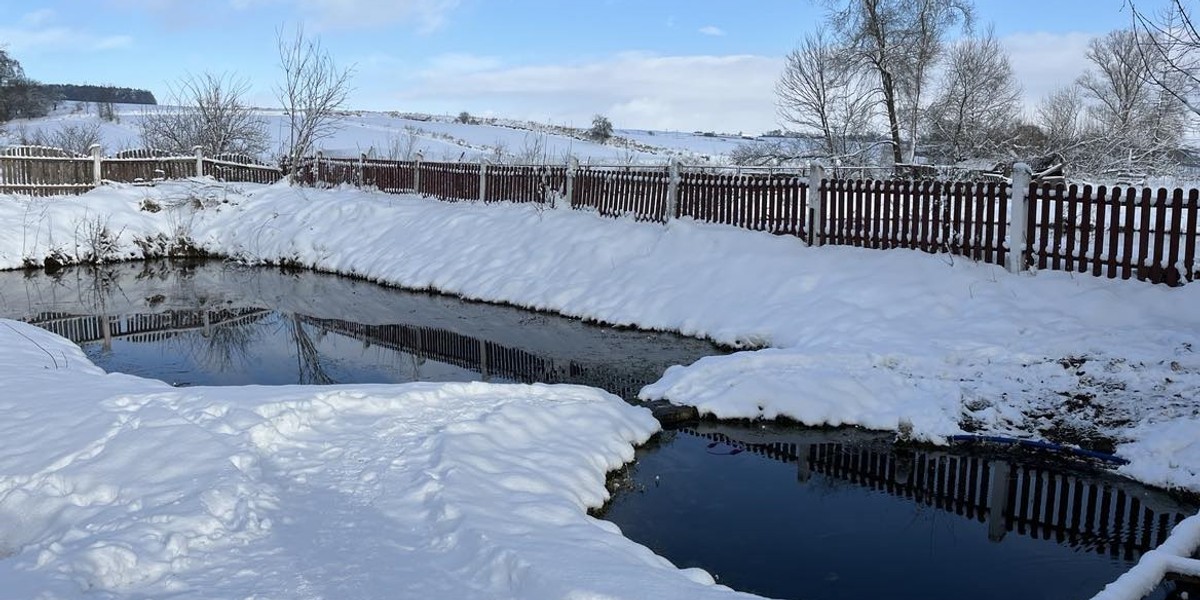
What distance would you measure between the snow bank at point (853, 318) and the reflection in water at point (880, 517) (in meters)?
0.55

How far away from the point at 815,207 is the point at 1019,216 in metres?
3.11

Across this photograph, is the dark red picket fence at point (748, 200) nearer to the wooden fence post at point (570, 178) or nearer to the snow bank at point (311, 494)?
the wooden fence post at point (570, 178)

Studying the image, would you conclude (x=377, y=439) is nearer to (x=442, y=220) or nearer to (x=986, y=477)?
(x=986, y=477)

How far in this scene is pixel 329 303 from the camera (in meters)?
15.7

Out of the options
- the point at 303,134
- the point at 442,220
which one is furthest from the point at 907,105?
the point at 303,134

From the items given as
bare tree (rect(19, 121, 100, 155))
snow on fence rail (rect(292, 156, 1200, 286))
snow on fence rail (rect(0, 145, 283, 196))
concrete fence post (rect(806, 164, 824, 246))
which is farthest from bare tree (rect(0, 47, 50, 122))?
concrete fence post (rect(806, 164, 824, 246))

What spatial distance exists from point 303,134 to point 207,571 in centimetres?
2980

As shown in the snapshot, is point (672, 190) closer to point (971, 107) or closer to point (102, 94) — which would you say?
point (971, 107)

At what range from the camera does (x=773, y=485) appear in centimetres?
691

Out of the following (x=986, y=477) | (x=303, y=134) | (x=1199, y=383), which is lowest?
(x=986, y=477)

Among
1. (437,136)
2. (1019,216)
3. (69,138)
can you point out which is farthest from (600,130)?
(1019,216)

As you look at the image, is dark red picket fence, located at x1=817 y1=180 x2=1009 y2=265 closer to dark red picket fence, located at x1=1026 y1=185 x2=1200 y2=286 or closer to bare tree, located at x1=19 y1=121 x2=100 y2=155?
dark red picket fence, located at x1=1026 y1=185 x2=1200 y2=286

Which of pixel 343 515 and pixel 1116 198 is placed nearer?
pixel 343 515

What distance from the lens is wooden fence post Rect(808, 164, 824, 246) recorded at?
13.5m
